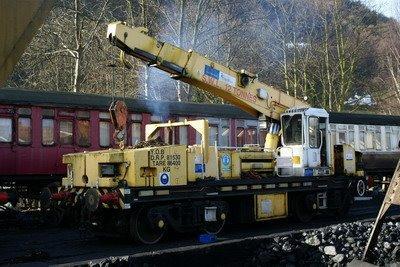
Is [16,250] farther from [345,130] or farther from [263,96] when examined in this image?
[345,130]

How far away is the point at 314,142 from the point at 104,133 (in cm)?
662

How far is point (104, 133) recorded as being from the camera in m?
16.0

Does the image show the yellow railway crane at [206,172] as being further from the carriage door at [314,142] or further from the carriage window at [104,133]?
the carriage window at [104,133]

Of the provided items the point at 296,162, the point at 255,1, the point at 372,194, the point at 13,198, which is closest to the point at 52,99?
the point at 13,198

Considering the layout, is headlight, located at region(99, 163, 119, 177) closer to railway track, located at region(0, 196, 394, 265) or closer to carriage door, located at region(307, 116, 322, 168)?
railway track, located at region(0, 196, 394, 265)

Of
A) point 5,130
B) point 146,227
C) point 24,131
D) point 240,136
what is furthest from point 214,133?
point 146,227

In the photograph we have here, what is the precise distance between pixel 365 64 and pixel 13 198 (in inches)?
1393

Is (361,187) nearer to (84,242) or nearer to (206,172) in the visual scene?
(206,172)

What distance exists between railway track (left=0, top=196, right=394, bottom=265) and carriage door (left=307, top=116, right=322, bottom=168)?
1.54 meters

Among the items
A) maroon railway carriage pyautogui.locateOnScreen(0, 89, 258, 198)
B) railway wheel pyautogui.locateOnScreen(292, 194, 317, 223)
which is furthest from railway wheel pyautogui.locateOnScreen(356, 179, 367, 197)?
maroon railway carriage pyautogui.locateOnScreen(0, 89, 258, 198)

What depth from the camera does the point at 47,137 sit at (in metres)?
14.8

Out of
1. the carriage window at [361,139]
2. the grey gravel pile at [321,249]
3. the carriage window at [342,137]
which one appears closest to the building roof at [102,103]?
the carriage window at [342,137]

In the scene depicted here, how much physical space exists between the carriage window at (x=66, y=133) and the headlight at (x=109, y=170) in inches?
217

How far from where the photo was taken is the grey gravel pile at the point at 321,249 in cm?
756
